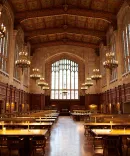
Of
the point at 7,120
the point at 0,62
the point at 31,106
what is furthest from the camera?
the point at 31,106

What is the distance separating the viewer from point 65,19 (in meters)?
22.8

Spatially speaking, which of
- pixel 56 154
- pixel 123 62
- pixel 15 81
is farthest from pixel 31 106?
pixel 56 154

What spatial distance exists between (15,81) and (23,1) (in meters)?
8.09

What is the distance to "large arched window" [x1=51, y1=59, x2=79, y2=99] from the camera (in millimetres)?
32781

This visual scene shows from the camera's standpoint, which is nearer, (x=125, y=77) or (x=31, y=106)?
(x=125, y=77)

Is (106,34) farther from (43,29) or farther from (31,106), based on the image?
(31,106)

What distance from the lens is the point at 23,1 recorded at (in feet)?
59.7

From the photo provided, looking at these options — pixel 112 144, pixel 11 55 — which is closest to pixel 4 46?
pixel 11 55

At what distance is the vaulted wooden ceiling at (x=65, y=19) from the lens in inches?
747

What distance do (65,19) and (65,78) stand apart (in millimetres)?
12096

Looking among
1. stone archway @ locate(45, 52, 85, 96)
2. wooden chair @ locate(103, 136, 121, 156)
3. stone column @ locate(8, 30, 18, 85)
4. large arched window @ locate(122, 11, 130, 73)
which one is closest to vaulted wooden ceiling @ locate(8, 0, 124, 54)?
stone column @ locate(8, 30, 18, 85)

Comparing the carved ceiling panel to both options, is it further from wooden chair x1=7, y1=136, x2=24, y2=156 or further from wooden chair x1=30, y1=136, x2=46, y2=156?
wooden chair x1=7, y1=136, x2=24, y2=156

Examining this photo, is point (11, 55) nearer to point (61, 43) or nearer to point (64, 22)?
point (64, 22)

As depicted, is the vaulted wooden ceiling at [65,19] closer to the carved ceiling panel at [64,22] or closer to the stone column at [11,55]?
the carved ceiling panel at [64,22]
